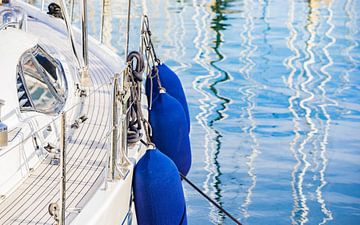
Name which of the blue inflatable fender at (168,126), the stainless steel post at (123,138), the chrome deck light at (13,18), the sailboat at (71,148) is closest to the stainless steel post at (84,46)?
the sailboat at (71,148)

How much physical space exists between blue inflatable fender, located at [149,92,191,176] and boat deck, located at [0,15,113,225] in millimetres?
557

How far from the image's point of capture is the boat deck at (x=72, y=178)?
291cm

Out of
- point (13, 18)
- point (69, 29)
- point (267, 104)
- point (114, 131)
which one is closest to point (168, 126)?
point (69, 29)

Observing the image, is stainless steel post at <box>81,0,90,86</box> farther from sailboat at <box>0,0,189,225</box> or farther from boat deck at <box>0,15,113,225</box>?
boat deck at <box>0,15,113,225</box>

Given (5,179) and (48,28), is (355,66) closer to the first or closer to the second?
(48,28)

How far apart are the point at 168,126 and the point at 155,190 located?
1.35 metres

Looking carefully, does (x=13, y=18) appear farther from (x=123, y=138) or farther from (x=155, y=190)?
(x=155, y=190)

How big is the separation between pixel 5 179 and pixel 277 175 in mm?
3513

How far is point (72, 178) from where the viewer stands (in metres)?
3.30

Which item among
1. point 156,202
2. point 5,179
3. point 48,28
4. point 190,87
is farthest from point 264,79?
point 5,179

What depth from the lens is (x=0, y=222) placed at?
2803 millimetres

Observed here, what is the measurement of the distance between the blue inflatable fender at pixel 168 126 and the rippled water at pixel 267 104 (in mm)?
588

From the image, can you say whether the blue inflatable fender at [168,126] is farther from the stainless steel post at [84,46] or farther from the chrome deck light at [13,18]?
the chrome deck light at [13,18]

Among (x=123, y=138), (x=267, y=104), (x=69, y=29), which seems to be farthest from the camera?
(x=267, y=104)
